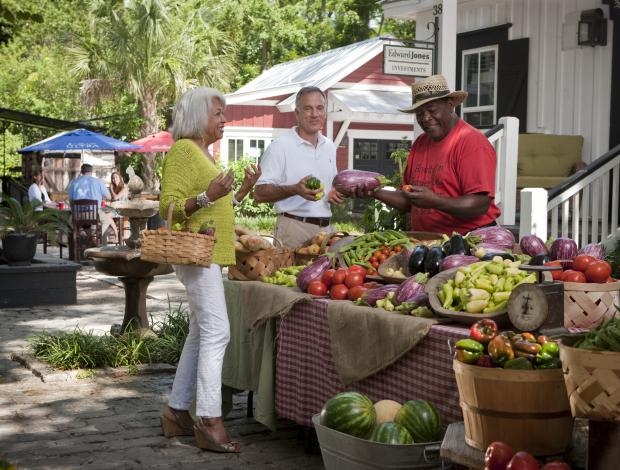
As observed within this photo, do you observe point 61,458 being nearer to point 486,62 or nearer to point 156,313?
point 156,313

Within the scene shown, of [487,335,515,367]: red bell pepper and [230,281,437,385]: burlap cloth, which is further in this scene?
[230,281,437,385]: burlap cloth

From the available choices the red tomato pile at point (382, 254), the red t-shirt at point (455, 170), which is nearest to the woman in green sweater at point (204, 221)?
the red tomato pile at point (382, 254)

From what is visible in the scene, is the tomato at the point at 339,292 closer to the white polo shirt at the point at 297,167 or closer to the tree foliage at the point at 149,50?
the white polo shirt at the point at 297,167

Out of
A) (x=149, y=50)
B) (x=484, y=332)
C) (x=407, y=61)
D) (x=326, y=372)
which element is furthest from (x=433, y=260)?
(x=149, y=50)

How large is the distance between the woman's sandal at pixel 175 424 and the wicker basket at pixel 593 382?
11.5 ft

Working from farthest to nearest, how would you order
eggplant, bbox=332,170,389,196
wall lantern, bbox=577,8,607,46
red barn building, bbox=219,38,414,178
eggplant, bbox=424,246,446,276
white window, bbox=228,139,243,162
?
white window, bbox=228,139,243,162 < red barn building, bbox=219,38,414,178 < wall lantern, bbox=577,8,607,46 < eggplant, bbox=332,170,389,196 < eggplant, bbox=424,246,446,276

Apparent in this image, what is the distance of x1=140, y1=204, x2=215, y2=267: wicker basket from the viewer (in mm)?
5801

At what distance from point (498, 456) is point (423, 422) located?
3.38ft

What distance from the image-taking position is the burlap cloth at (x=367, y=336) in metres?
5.09

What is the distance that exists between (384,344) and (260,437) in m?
1.73

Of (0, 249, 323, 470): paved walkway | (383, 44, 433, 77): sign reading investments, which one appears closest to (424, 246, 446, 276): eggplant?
(0, 249, 323, 470): paved walkway

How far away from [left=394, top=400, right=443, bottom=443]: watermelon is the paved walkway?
1356 mm

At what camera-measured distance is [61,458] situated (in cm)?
610

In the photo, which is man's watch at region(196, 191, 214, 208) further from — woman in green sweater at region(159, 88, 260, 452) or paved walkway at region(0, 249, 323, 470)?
paved walkway at region(0, 249, 323, 470)
